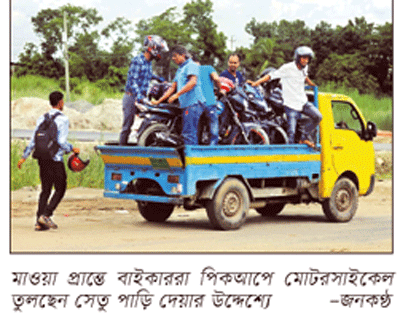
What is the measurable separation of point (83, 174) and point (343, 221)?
A: 6.00m

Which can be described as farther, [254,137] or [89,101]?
[89,101]

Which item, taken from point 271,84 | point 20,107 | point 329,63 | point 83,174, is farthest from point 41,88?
point 271,84

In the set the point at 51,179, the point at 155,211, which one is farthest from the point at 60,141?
the point at 155,211

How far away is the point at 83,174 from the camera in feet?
52.3

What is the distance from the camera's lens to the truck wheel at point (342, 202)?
1246 centimetres

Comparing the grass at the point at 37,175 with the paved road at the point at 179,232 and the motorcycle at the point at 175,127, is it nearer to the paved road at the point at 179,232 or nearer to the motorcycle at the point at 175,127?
the paved road at the point at 179,232

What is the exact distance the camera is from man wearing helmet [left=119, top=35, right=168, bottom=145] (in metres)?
11.3

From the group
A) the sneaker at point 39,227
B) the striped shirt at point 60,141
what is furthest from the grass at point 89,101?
the striped shirt at point 60,141

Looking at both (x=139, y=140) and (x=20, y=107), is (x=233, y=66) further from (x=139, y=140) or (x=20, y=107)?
(x=20, y=107)

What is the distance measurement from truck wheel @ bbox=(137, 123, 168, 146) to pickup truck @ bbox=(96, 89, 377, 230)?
28 cm

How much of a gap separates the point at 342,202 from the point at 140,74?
13.6 feet

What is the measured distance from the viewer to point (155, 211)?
39.9 ft

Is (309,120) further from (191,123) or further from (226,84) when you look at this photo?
(191,123)

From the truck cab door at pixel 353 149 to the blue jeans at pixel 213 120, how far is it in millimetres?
2332
